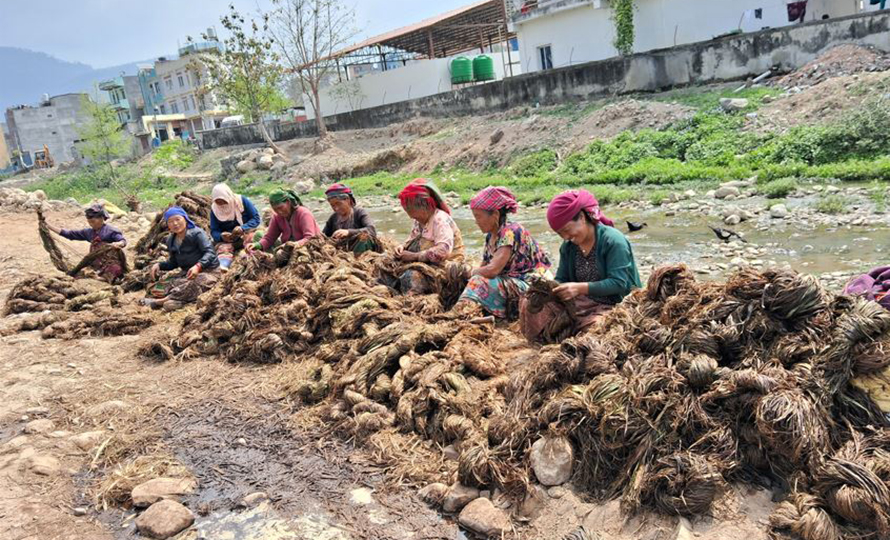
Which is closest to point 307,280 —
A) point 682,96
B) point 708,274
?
point 708,274

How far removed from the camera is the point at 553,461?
10.1 feet

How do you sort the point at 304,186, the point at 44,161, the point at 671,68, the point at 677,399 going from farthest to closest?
1. the point at 44,161
2. the point at 304,186
3. the point at 671,68
4. the point at 677,399

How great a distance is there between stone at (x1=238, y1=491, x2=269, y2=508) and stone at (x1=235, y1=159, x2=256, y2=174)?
26.4 meters

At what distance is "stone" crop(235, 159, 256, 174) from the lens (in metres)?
28.1

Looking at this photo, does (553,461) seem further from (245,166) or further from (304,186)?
(245,166)

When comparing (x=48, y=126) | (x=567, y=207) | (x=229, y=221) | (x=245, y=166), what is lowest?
(x=229, y=221)

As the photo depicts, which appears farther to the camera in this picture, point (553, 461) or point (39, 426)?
point (39, 426)

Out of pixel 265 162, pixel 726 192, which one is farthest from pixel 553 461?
pixel 265 162

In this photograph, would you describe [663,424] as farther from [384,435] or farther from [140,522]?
[140,522]

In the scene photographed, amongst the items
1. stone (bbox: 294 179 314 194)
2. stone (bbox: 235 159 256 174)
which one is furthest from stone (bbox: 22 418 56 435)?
stone (bbox: 235 159 256 174)

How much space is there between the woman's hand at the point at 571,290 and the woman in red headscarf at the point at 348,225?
10.1 ft

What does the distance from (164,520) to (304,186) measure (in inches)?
805

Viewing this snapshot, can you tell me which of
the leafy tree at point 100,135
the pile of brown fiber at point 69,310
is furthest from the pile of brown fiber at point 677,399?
the leafy tree at point 100,135

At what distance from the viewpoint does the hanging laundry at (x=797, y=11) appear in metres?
19.2
